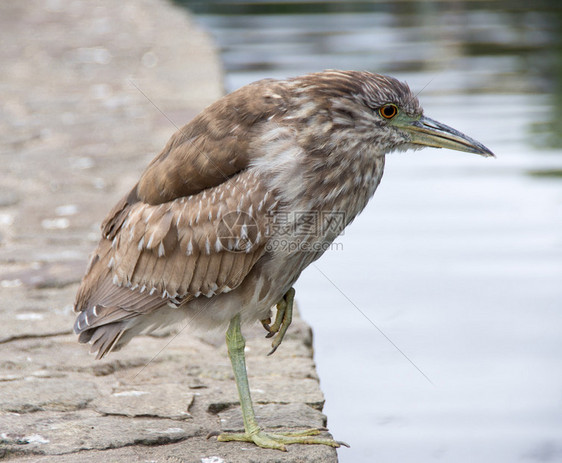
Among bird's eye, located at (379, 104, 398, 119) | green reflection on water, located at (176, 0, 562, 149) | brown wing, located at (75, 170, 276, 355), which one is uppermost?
green reflection on water, located at (176, 0, 562, 149)

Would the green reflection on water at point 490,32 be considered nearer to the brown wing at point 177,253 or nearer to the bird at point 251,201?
the bird at point 251,201

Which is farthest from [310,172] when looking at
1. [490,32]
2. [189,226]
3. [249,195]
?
[490,32]

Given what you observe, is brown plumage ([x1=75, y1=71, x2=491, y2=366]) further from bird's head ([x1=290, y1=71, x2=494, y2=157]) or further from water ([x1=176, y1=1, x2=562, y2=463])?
water ([x1=176, y1=1, x2=562, y2=463])

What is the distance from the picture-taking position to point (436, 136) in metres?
4.27

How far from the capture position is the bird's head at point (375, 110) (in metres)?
4.01

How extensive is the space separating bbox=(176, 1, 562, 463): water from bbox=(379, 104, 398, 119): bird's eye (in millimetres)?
1683

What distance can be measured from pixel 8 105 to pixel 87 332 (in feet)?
19.8

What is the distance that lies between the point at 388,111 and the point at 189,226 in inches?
39.6

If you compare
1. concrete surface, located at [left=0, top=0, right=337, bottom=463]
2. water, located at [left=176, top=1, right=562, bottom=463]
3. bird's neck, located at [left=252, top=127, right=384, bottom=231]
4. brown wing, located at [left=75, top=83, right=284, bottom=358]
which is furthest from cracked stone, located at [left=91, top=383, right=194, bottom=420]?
bird's neck, located at [left=252, top=127, right=384, bottom=231]

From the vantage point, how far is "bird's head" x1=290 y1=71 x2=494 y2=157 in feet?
13.1

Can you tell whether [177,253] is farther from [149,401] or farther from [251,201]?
[149,401]

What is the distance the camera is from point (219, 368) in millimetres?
4941

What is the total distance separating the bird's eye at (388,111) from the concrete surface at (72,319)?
1.44 meters

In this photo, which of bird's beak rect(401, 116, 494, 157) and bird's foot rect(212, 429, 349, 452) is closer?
bird's foot rect(212, 429, 349, 452)
